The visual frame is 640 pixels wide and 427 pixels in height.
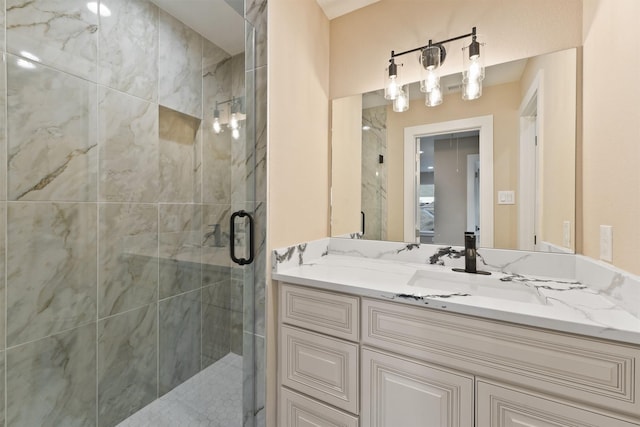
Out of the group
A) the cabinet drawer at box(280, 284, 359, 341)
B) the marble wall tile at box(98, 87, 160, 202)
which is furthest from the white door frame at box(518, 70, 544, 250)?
the marble wall tile at box(98, 87, 160, 202)

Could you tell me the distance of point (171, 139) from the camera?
4.64ft

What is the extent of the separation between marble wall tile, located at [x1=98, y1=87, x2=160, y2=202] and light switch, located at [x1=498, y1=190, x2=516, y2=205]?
1786mm

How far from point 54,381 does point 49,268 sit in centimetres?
51

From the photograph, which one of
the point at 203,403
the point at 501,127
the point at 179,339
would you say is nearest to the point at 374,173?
the point at 501,127

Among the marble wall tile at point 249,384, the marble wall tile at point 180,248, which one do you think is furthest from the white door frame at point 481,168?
the marble wall tile at point 180,248

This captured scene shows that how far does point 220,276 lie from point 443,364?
3.62 feet

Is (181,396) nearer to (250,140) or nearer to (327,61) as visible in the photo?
(250,140)

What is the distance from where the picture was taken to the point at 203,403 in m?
1.41

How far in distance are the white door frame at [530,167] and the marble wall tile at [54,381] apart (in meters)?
2.18

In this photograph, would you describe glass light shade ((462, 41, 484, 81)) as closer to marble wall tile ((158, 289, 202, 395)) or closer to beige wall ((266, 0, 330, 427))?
beige wall ((266, 0, 330, 427))

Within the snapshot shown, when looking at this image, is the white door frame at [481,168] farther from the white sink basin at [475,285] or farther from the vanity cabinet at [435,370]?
the vanity cabinet at [435,370]

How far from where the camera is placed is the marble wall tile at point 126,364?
133 cm

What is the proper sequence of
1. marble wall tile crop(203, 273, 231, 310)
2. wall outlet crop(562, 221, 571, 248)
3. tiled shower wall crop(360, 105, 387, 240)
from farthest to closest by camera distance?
tiled shower wall crop(360, 105, 387, 240) → marble wall tile crop(203, 273, 231, 310) → wall outlet crop(562, 221, 571, 248)

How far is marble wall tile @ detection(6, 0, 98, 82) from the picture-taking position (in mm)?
1072
